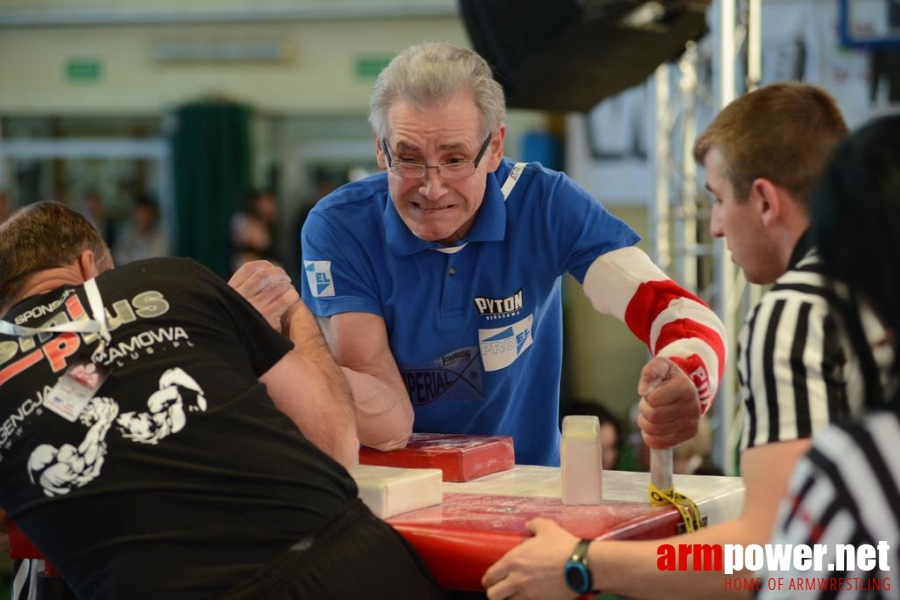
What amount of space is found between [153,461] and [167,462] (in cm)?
2

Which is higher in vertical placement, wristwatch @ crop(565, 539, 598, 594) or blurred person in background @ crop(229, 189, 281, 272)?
wristwatch @ crop(565, 539, 598, 594)

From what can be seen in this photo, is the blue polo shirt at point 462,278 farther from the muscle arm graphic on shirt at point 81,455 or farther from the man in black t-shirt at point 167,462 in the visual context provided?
the muscle arm graphic on shirt at point 81,455

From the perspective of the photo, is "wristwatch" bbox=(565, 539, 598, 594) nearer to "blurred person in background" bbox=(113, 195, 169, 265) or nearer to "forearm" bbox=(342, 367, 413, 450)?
"forearm" bbox=(342, 367, 413, 450)

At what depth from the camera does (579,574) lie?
1659mm

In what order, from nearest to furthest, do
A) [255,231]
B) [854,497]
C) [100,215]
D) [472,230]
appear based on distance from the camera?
[854,497]
[472,230]
[255,231]
[100,215]

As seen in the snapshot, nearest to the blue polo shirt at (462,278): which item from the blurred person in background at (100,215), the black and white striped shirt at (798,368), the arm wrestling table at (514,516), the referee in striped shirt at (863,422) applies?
the arm wrestling table at (514,516)

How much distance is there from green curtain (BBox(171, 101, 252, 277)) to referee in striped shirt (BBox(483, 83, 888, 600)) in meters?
8.43

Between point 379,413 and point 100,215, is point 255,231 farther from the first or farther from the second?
point 379,413

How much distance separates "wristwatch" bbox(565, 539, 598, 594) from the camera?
1.66 meters

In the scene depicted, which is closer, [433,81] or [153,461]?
[153,461]

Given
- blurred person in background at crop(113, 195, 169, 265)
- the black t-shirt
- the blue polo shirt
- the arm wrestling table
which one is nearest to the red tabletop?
the arm wrestling table

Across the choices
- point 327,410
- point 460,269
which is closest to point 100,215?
point 460,269

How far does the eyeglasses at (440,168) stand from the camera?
229 cm

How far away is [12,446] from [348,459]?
1.80ft
